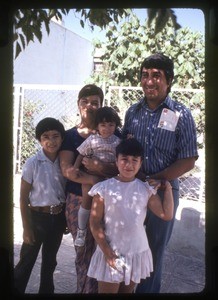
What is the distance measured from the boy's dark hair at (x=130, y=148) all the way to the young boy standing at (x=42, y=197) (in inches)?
18.2

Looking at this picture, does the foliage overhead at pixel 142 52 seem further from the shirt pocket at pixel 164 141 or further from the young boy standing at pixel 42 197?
the young boy standing at pixel 42 197

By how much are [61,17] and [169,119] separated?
0.84 metres

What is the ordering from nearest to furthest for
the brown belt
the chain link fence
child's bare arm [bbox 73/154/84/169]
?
child's bare arm [bbox 73/154/84/169] → the brown belt → the chain link fence

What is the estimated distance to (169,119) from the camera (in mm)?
2041

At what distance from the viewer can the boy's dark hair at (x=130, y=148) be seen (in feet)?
6.25

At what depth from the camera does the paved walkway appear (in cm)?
305

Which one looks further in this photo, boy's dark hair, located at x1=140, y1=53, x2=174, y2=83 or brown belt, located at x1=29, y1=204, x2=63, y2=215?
brown belt, located at x1=29, y1=204, x2=63, y2=215

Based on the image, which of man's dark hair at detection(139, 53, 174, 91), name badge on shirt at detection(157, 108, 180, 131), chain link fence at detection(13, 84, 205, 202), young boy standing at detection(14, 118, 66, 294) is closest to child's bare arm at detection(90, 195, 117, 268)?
young boy standing at detection(14, 118, 66, 294)

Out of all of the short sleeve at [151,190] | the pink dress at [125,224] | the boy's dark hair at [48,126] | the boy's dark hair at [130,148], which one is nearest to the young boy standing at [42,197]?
the boy's dark hair at [48,126]

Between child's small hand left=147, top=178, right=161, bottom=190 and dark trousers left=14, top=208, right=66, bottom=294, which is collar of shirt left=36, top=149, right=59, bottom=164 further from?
child's small hand left=147, top=178, right=161, bottom=190

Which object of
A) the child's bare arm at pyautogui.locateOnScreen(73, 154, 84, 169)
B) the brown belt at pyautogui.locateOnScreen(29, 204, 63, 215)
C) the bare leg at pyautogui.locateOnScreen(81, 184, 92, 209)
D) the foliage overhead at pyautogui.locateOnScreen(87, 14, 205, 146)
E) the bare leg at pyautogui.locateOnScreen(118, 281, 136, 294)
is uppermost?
the foliage overhead at pyautogui.locateOnScreen(87, 14, 205, 146)

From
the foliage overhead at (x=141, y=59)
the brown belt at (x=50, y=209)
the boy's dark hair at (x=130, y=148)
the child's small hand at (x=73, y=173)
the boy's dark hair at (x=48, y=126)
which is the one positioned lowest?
the brown belt at (x=50, y=209)

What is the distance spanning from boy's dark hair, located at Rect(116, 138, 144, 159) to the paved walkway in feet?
4.78

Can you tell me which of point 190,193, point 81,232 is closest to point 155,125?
point 81,232
